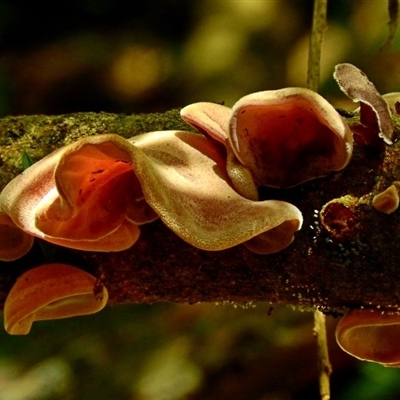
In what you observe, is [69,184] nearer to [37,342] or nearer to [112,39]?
[37,342]

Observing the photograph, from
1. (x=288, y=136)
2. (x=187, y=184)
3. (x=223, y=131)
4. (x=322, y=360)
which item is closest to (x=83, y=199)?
(x=187, y=184)

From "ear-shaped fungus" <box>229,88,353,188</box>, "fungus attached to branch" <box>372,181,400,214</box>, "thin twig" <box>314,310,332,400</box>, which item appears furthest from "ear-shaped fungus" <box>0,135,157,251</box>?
"thin twig" <box>314,310,332,400</box>

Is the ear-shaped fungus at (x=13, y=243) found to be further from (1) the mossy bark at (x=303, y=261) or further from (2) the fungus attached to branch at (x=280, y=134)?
(2) the fungus attached to branch at (x=280, y=134)

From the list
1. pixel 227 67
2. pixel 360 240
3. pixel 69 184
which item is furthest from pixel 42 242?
pixel 227 67

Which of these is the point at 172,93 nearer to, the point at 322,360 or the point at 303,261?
the point at 322,360

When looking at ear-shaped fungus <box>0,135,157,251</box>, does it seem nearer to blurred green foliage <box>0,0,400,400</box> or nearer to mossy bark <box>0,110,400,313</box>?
mossy bark <box>0,110,400,313</box>
